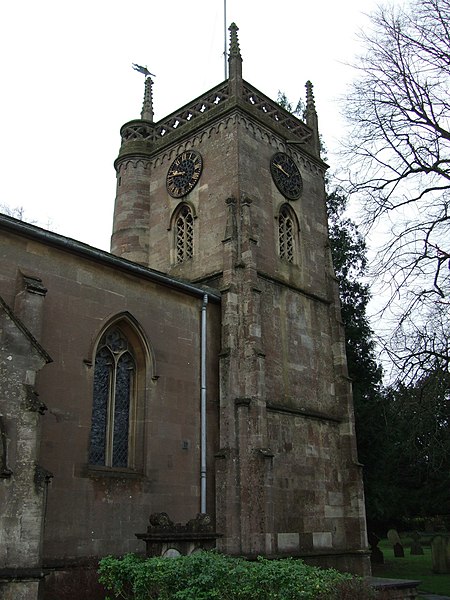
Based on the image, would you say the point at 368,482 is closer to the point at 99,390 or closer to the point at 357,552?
the point at 357,552

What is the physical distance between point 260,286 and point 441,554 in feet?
46.9

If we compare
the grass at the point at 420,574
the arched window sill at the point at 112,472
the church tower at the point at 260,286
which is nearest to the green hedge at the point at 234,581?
the arched window sill at the point at 112,472

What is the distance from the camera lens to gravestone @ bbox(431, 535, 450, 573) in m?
23.9

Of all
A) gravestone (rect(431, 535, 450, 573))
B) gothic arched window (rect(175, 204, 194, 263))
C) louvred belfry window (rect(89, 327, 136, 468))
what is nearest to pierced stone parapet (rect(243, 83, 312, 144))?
gothic arched window (rect(175, 204, 194, 263))

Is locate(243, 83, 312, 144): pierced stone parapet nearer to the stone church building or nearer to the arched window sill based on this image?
the stone church building

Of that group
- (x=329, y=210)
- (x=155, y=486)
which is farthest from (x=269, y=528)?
(x=329, y=210)

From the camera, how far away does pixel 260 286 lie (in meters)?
18.0

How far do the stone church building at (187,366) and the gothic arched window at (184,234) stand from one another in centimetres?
9

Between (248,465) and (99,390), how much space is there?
4370 millimetres

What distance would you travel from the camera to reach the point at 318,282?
20.8 metres

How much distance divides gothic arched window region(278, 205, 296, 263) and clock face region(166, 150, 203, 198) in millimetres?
3173

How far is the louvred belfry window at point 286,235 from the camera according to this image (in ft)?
65.7

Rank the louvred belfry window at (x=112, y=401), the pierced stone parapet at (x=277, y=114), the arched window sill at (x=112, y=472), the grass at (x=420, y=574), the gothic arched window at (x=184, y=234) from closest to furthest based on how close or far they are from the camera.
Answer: the arched window sill at (x=112, y=472)
the louvred belfry window at (x=112, y=401)
the grass at (x=420, y=574)
the gothic arched window at (x=184, y=234)
the pierced stone parapet at (x=277, y=114)

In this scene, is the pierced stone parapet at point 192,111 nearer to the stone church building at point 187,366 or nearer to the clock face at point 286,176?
the stone church building at point 187,366
